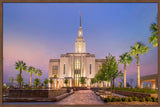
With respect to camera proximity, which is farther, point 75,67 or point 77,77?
point 75,67

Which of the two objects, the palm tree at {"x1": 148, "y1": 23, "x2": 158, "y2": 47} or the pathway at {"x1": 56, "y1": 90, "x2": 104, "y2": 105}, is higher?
the palm tree at {"x1": 148, "y1": 23, "x2": 158, "y2": 47}

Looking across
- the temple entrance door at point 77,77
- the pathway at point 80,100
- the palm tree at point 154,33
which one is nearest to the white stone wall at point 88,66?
the temple entrance door at point 77,77

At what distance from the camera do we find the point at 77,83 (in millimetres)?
108688

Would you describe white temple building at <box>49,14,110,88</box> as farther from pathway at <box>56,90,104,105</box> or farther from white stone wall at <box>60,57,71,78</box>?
pathway at <box>56,90,104,105</box>

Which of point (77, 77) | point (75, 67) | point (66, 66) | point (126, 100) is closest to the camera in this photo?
point (126, 100)

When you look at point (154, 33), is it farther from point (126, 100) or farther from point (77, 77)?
point (77, 77)

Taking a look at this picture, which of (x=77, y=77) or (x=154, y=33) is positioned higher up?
(x=154, y=33)

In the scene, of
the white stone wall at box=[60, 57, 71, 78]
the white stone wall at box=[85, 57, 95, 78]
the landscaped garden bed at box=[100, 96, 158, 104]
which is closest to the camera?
the landscaped garden bed at box=[100, 96, 158, 104]

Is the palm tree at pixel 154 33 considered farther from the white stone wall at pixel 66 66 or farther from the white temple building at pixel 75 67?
the white stone wall at pixel 66 66

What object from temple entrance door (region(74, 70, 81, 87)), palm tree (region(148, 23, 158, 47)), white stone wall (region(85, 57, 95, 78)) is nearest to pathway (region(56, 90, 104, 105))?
palm tree (region(148, 23, 158, 47))

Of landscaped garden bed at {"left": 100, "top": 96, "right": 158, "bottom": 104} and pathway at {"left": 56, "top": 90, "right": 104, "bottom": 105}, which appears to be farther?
pathway at {"left": 56, "top": 90, "right": 104, "bottom": 105}

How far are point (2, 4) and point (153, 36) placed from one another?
16.7 m

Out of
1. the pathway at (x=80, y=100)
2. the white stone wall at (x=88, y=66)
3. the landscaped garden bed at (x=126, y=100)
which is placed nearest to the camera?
the landscaped garden bed at (x=126, y=100)

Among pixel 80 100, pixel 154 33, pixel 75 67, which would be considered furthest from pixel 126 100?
pixel 75 67
